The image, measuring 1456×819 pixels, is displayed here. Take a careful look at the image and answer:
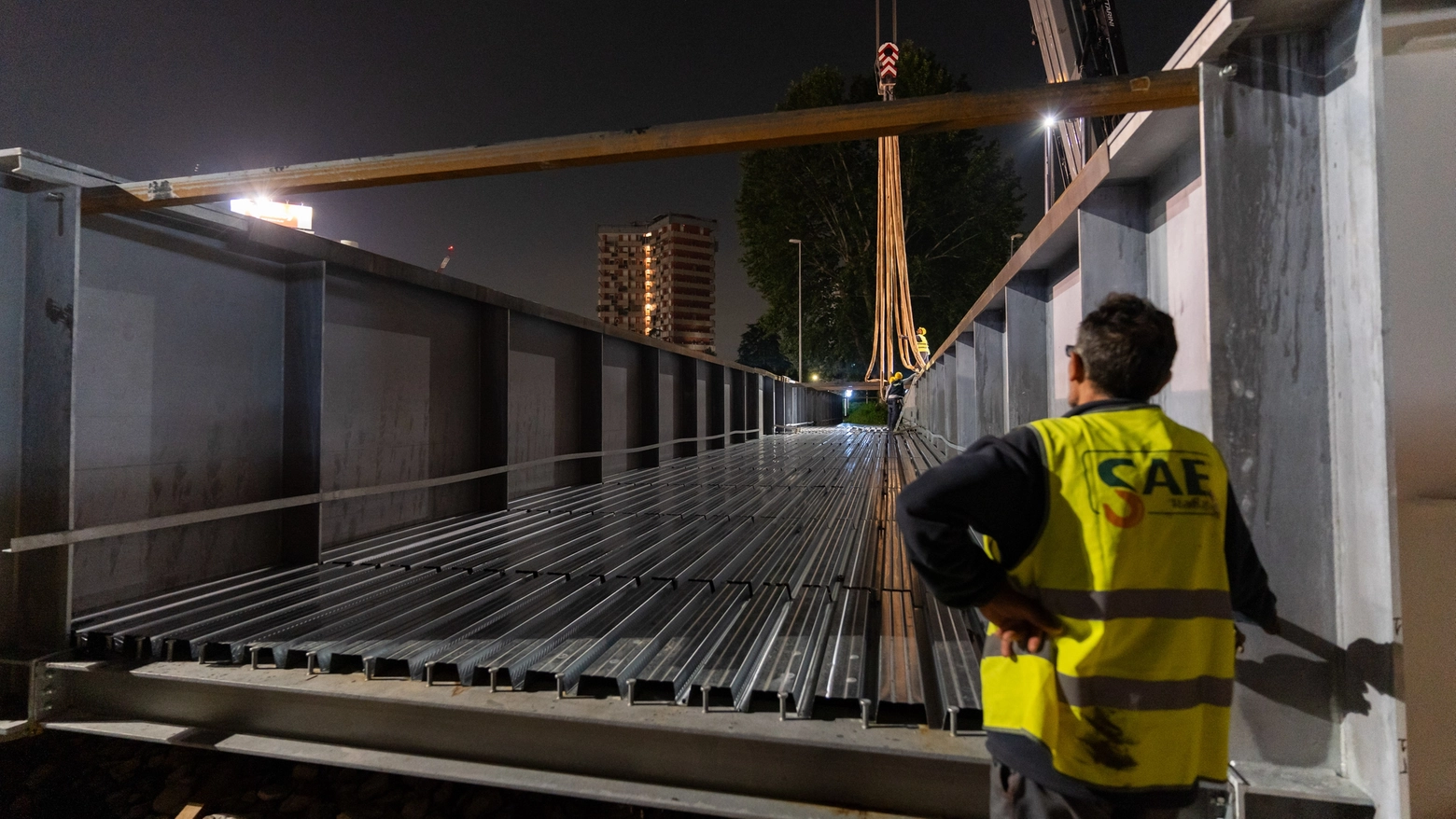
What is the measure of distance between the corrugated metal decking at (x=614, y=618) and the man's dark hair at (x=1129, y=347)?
1.18 meters

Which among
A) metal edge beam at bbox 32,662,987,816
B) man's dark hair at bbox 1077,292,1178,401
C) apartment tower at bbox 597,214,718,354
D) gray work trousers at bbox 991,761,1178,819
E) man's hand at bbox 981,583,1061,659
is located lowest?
metal edge beam at bbox 32,662,987,816

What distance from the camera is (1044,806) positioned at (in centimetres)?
137

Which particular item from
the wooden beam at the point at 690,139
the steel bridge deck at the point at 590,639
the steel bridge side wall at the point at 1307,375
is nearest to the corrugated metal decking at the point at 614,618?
the steel bridge deck at the point at 590,639

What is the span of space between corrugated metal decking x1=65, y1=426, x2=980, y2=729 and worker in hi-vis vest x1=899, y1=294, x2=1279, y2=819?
2.38ft

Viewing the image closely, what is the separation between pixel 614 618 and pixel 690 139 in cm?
213

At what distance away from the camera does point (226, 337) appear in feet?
12.2

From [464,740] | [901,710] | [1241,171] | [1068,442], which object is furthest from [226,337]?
[1241,171]

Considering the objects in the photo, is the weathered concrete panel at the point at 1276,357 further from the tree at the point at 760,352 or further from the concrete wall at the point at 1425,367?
the tree at the point at 760,352

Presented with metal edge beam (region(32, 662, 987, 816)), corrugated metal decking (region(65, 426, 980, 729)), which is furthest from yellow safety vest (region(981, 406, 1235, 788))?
corrugated metal decking (region(65, 426, 980, 729))

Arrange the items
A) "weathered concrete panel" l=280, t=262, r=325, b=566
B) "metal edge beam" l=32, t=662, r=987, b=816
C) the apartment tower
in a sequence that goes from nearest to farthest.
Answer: "metal edge beam" l=32, t=662, r=987, b=816 < "weathered concrete panel" l=280, t=262, r=325, b=566 < the apartment tower

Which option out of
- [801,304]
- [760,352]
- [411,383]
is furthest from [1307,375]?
[760,352]

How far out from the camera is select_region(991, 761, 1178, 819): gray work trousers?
4.41ft

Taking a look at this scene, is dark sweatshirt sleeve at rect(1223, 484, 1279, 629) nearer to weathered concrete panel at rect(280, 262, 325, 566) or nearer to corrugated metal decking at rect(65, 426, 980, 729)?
corrugated metal decking at rect(65, 426, 980, 729)

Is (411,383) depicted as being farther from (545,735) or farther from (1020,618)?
(1020,618)
